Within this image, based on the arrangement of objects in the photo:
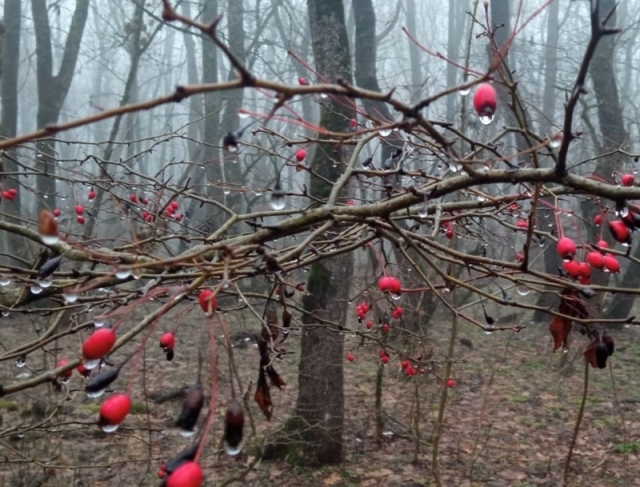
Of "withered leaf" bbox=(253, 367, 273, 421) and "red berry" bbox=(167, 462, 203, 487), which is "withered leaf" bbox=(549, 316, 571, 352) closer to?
"withered leaf" bbox=(253, 367, 273, 421)

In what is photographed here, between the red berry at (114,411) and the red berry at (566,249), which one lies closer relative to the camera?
the red berry at (114,411)

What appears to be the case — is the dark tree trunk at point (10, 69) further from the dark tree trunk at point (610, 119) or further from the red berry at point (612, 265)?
the red berry at point (612, 265)

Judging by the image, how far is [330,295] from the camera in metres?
4.55

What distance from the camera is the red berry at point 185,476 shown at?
28.6 inches

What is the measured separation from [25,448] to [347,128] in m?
3.19

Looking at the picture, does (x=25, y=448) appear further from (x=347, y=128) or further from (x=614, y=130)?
(x=614, y=130)

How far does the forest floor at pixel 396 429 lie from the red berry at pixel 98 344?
2354 mm

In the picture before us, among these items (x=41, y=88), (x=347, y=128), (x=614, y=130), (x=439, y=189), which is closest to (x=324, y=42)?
(x=347, y=128)

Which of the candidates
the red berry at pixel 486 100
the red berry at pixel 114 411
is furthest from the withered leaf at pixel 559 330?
the red berry at pixel 114 411

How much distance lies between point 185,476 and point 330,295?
383 centimetres

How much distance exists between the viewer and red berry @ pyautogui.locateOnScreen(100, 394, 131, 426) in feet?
2.87

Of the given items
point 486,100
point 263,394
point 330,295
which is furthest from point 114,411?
point 330,295

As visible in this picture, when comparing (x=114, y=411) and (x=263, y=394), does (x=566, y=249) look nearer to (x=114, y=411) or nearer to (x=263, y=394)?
(x=263, y=394)

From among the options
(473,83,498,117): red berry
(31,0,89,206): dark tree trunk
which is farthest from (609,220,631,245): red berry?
(31,0,89,206): dark tree trunk
